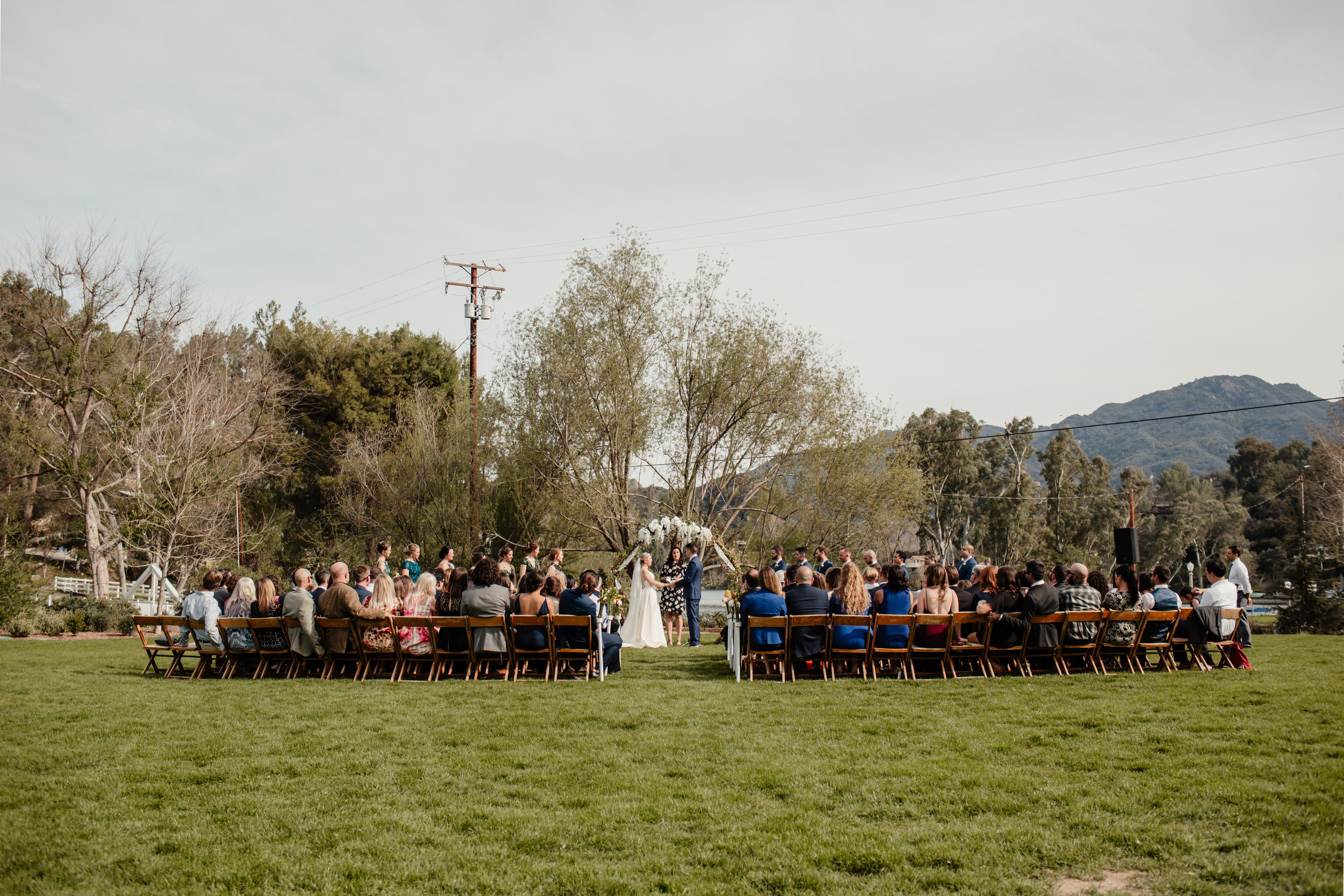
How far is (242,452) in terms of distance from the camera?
3238cm

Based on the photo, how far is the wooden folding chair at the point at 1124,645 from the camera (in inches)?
381

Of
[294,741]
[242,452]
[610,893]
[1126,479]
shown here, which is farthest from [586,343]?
[1126,479]

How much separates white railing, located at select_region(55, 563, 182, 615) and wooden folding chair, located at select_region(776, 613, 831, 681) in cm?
1254

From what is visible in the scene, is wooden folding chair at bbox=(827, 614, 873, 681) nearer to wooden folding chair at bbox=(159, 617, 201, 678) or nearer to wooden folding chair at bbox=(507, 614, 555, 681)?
wooden folding chair at bbox=(507, 614, 555, 681)

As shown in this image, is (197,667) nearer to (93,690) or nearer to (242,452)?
(93,690)

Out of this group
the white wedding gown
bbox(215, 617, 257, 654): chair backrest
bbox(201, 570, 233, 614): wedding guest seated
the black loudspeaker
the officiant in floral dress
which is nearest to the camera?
bbox(215, 617, 257, 654): chair backrest

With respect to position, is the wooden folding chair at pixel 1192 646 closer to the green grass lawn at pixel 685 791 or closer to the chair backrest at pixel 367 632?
the green grass lawn at pixel 685 791

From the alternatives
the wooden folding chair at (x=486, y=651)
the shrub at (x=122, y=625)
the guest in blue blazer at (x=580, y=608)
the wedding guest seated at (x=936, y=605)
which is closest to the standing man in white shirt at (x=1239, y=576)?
the wedding guest seated at (x=936, y=605)

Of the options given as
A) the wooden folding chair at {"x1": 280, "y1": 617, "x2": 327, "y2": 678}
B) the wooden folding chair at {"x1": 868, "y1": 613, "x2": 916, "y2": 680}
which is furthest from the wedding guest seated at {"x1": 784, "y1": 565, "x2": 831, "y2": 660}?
the wooden folding chair at {"x1": 280, "y1": 617, "x2": 327, "y2": 678}

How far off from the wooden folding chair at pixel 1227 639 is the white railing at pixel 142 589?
17.0 metres

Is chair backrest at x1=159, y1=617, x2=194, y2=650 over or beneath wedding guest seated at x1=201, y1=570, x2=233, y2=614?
beneath

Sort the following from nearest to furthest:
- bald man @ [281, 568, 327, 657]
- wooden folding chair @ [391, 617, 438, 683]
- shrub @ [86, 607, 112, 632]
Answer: wooden folding chair @ [391, 617, 438, 683], bald man @ [281, 568, 327, 657], shrub @ [86, 607, 112, 632]

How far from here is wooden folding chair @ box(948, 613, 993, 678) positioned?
960cm

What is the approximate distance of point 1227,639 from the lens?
1014cm
